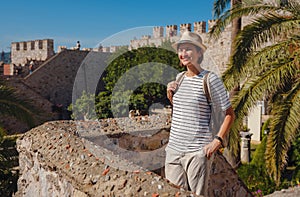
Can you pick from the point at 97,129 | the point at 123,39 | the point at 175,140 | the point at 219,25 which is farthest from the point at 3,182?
the point at 219,25

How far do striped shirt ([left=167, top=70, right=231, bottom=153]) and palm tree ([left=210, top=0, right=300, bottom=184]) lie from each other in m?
2.93

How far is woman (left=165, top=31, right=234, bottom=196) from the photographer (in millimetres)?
2387

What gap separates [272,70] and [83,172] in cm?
381

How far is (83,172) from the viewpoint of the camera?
2359 millimetres

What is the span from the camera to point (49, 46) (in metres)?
20.1

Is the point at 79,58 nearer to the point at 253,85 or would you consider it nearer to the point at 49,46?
the point at 49,46

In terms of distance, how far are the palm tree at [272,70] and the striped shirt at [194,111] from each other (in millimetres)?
2926

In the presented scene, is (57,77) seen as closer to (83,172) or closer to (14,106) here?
(14,106)

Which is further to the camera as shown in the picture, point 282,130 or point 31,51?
point 31,51

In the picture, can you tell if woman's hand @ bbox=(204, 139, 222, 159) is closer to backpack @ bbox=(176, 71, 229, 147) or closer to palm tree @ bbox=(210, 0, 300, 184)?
backpack @ bbox=(176, 71, 229, 147)

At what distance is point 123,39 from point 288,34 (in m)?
3.42

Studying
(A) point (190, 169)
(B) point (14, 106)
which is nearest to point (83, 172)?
(A) point (190, 169)

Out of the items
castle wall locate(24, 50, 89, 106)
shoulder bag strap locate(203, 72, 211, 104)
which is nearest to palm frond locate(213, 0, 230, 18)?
shoulder bag strap locate(203, 72, 211, 104)

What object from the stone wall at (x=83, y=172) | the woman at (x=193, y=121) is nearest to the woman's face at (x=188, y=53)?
the woman at (x=193, y=121)
